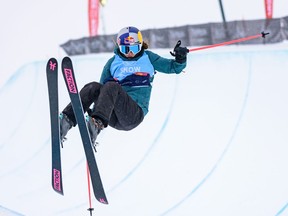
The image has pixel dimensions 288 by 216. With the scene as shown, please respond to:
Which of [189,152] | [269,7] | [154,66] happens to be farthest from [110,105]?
[269,7]

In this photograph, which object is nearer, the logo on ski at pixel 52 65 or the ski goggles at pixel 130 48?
the logo on ski at pixel 52 65

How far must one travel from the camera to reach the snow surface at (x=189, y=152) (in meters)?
5.86

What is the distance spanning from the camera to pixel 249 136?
21.2 ft

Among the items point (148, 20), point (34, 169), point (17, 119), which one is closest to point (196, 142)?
point (34, 169)

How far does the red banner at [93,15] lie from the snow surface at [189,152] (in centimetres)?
375

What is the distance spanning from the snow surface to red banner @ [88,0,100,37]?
12.3 feet

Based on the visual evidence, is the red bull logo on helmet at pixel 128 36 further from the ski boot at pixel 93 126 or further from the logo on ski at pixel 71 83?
the ski boot at pixel 93 126

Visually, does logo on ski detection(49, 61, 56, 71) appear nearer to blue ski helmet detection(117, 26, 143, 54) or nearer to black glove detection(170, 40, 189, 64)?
blue ski helmet detection(117, 26, 143, 54)

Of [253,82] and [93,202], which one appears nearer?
[93,202]

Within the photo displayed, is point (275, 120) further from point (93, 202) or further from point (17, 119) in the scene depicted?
point (17, 119)

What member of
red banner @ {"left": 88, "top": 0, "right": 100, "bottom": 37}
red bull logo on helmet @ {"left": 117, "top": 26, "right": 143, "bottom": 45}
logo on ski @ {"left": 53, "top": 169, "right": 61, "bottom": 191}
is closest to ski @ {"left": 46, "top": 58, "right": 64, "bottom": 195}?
logo on ski @ {"left": 53, "top": 169, "right": 61, "bottom": 191}

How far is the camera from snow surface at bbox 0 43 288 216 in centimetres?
586

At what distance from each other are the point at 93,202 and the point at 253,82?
258 centimetres

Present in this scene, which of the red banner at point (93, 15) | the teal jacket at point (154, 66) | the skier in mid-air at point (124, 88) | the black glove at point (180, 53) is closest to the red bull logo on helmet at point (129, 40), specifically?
the skier in mid-air at point (124, 88)
